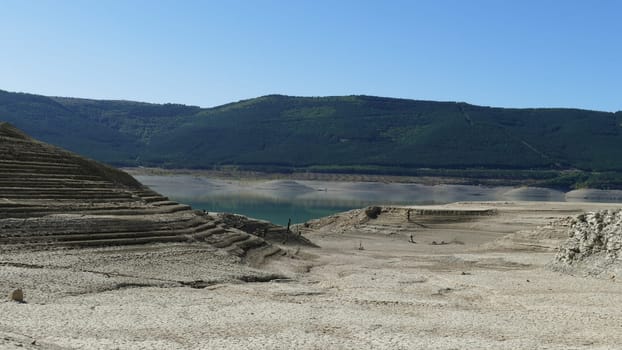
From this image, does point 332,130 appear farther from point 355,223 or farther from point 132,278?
point 132,278

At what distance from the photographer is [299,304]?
66.0ft

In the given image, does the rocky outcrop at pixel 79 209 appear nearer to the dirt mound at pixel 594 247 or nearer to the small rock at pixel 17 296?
the small rock at pixel 17 296

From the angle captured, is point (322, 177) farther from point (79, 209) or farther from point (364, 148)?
point (79, 209)

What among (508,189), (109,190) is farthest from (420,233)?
(508,189)

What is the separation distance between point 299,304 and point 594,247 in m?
13.9

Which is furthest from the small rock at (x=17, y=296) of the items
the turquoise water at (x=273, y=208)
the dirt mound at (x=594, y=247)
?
the turquoise water at (x=273, y=208)

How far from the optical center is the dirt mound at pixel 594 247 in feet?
87.8

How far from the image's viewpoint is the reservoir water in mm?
91562

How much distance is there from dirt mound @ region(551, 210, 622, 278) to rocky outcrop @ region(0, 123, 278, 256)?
13280 millimetres

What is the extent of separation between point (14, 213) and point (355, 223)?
32.9 m

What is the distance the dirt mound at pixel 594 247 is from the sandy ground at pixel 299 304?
0.76 meters

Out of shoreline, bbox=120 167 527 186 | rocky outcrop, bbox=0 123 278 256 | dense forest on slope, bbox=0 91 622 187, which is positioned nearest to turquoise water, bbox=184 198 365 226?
rocky outcrop, bbox=0 123 278 256

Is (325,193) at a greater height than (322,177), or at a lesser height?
lesser

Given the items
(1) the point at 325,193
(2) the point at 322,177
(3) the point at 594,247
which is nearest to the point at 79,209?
(3) the point at 594,247
